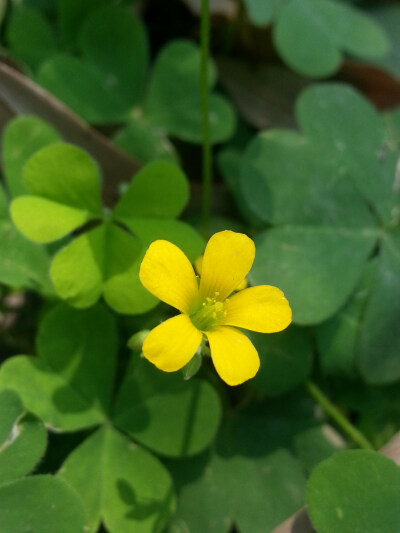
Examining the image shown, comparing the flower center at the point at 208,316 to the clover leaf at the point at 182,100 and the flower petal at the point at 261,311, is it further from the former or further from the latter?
the clover leaf at the point at 182,100

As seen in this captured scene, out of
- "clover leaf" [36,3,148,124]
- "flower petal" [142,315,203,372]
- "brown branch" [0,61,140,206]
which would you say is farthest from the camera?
"clover leaf" [36,3,148,124]

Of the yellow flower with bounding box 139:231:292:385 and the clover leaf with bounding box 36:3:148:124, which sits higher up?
the yellow flower with bounding box 139:231:292:385

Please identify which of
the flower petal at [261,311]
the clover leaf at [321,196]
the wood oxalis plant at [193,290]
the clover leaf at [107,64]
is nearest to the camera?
the flower petal at [261,311]

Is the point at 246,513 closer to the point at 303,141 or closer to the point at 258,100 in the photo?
the point at 303,141

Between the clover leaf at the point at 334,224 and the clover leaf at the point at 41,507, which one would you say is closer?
the clover leaf at the point at 41,507

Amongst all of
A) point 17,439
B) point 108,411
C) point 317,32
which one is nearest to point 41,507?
point 17,439

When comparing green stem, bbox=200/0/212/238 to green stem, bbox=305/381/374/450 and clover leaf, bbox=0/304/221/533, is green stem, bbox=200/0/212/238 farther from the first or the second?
green stem, bbox=305/381/374/450

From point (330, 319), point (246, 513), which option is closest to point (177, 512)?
point (246, 513)

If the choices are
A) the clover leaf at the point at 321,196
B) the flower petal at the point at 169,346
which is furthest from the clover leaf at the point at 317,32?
the flower petal at the point at 169,346

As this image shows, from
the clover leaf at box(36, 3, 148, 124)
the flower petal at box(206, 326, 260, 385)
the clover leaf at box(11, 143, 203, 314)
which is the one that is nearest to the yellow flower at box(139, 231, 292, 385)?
the flower petal at box(206, 326, 260, 385)

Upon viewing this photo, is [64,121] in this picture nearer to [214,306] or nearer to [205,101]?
[205,101]
